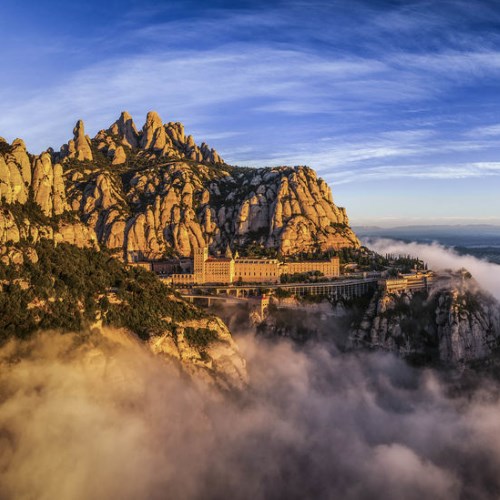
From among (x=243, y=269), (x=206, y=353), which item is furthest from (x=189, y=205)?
(x=206, y=353)

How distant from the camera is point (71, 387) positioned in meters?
64.9

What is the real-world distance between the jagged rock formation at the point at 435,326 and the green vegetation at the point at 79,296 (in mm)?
35093

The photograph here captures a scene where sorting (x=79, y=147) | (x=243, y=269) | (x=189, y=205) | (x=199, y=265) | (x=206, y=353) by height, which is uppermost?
(x=79, y=147)

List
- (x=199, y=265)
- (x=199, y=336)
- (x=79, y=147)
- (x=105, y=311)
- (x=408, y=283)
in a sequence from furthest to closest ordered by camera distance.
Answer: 1. (x=79, y=147)
2. (x=199, y=265)
3. (x=408, y=283)
4. (x=199, y=336)
5. (x=105, y=311)

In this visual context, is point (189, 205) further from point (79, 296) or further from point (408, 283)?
point (79, 296)

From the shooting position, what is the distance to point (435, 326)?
359 feet

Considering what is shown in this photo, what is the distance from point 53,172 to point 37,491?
66.5 meters

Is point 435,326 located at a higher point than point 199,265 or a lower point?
lower

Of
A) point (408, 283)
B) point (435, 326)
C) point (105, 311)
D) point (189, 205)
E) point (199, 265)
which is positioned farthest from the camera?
point (189, 205)

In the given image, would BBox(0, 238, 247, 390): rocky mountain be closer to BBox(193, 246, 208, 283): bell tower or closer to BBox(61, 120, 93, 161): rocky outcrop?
BBox(193, 246, 208, 283): bell tower

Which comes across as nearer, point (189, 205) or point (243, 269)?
point (243, 269)

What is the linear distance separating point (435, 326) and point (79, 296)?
208ft

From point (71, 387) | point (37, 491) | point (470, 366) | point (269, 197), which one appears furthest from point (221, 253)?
point (37, 491)

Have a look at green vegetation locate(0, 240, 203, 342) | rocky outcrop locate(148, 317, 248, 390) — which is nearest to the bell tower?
green vegetation locate(0, 240, 203, 342)
